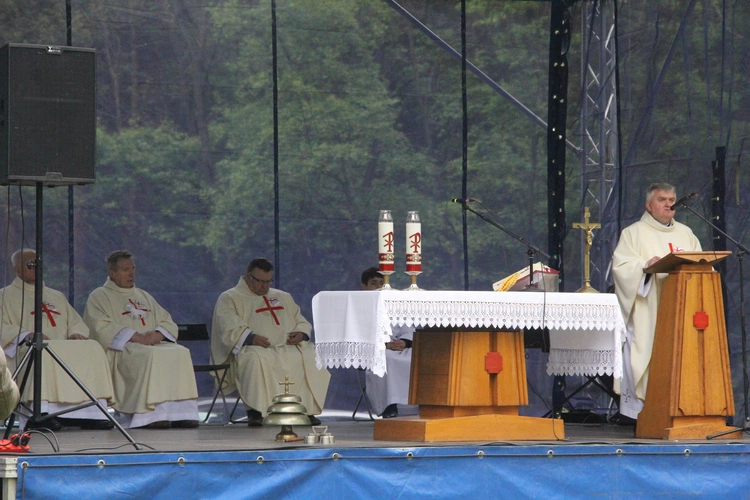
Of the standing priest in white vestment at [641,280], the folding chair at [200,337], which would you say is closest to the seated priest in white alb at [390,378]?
the folding chair at [200,337]

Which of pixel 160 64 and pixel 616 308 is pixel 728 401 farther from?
pixel 160 64

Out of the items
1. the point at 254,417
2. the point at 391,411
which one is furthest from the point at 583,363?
the point at 391,411

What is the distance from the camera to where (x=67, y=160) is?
20.0 ft

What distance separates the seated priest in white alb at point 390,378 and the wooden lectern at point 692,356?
3.59m

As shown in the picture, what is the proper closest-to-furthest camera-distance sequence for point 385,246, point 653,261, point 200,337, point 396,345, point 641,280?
point 385,246 < point 653,261 < point 641,280 < point 200,337 < point 396,345

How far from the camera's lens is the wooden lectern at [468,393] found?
19.7 feet

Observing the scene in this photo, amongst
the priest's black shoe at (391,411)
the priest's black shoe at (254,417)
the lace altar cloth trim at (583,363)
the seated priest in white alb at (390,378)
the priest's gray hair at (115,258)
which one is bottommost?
the priest's black shoe at (391,411)

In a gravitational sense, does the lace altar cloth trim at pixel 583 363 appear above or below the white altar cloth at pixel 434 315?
below

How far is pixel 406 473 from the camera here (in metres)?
5.61

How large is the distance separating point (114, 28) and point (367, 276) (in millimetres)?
2833

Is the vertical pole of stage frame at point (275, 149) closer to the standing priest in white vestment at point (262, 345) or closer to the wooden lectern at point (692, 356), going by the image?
the standing priest in white vestment at point (262, 345)

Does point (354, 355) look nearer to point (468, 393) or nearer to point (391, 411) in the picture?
point (468, 393)

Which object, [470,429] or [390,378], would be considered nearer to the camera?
[470,429]

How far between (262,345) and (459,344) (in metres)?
3.53
